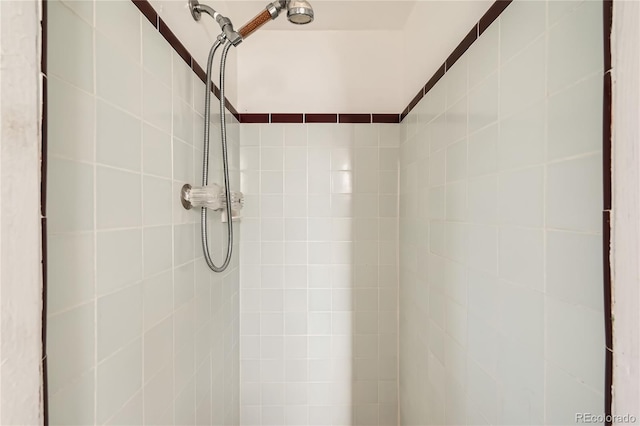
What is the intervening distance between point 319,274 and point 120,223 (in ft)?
3.62

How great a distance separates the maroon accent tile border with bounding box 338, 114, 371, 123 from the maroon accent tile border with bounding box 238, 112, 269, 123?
0.38 meters

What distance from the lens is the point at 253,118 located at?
1599 mm

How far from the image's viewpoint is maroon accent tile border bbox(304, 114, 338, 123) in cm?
159

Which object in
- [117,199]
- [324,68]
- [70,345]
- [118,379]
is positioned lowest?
[118,379]

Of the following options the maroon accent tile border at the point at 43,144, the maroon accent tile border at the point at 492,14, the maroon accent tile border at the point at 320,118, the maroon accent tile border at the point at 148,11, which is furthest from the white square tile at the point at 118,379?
the maroon accent tile border at the point at 320,118

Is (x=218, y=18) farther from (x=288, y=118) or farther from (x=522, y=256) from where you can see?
(x=522, y=256)

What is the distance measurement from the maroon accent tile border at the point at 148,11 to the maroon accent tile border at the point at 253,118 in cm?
82

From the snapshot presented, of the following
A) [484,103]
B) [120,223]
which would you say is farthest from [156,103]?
[484,103]

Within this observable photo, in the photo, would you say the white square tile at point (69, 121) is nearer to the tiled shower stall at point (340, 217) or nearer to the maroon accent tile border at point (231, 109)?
the tiled shower stall at point (340, 217)

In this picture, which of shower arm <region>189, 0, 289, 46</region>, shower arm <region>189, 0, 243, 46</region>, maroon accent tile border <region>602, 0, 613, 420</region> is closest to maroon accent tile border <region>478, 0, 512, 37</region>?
maroon accent tile border <region>602, 0, 613, 420</region>

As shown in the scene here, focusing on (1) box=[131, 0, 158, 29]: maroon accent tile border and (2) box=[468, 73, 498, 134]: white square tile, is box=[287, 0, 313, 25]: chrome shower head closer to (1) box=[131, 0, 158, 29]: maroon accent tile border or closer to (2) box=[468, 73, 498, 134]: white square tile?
(1) box=[131, 0, 158, 29]: maroon accent tile border

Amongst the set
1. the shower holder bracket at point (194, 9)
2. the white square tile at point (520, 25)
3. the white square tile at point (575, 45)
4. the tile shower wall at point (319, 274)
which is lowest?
the tile shower wall at point (319, 274)

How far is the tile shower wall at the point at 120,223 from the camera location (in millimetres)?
508

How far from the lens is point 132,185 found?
27.1 inches
